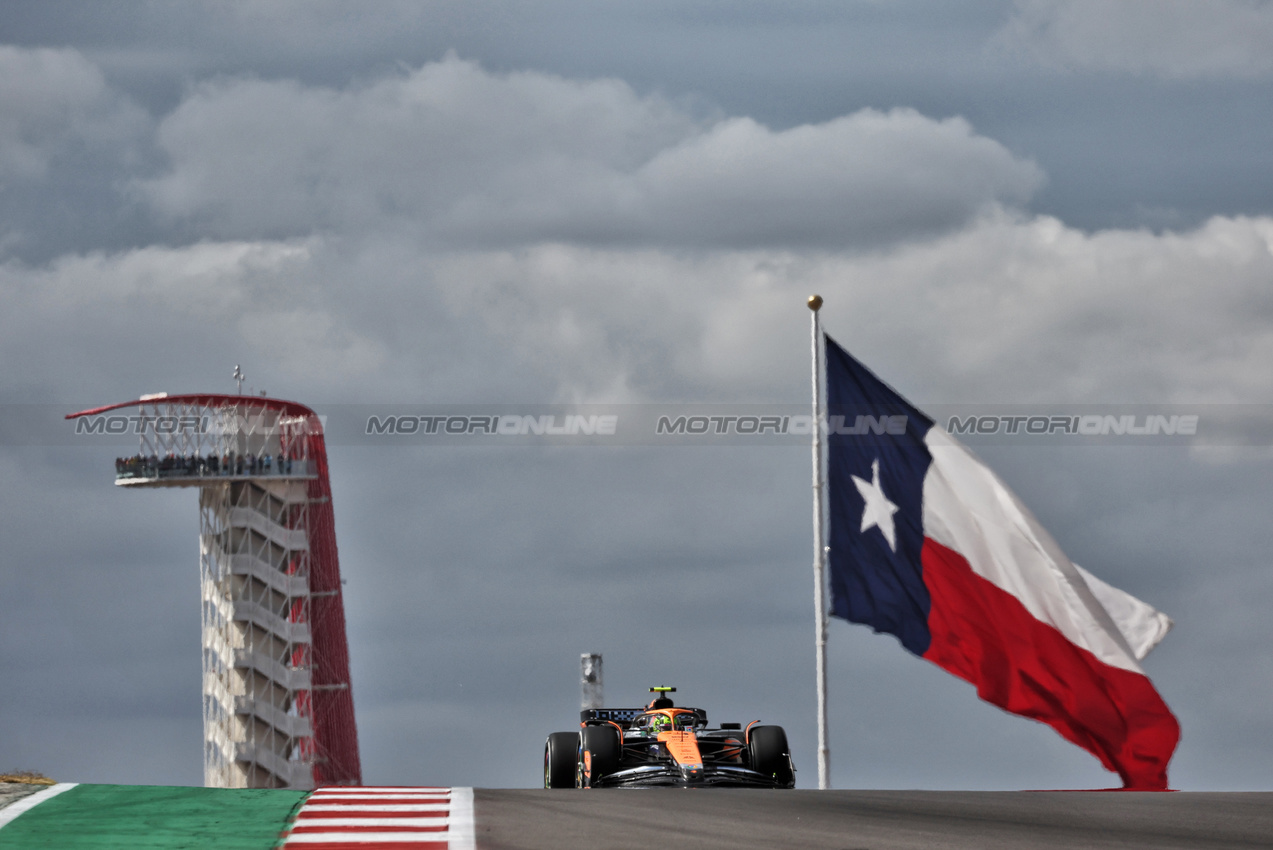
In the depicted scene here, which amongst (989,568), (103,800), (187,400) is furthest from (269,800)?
(187,400)

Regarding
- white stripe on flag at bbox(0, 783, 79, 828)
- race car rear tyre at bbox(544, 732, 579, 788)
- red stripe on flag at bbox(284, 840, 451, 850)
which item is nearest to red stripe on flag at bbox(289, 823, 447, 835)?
red stripe on flag at bbox(284, 840, 451, 850)

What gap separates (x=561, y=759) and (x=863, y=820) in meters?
7.55

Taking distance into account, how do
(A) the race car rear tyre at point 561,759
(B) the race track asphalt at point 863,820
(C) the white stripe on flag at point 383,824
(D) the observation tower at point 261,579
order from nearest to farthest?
(C) the white stripe on flag at point 383,824, (B) the race track asphalt at point 863,820, (A) the race car rear tyre at point 561,759, (D) the observation tower at point 261,579

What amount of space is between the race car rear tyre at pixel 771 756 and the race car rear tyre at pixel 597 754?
2126mm

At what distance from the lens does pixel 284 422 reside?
242ft

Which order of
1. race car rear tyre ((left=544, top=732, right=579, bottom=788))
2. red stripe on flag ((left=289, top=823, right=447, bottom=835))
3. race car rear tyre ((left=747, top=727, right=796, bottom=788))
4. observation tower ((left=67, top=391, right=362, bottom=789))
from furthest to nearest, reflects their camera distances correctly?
1. observation tower ((left=67, top=391, right=362, bottom=789))
2. race car rear tyre ((left=747, top=727, right=796, bottom=788))
3. race car rear tyre ((left=544, top=732, right=579, bottom=788))
4. red stripe on flag ((left=289, top=823, right=447, bottom=835))

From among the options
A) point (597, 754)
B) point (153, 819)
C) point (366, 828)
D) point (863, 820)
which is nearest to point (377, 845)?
point (366, 828)

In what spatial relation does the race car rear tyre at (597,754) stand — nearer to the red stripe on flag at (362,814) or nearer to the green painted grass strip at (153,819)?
the green painted grass strip at (153,819)

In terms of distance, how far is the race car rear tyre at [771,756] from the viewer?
23234mm

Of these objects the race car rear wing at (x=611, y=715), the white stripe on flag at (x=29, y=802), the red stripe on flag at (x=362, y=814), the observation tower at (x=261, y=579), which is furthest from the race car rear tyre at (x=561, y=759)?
the observation tower at (x=261, y=579)

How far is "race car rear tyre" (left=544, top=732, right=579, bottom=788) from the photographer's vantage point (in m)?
22.9

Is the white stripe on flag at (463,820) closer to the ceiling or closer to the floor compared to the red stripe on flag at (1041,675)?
closer to the floor

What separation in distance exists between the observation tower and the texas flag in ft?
171

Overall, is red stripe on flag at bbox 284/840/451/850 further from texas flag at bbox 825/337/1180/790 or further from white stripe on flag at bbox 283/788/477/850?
texas flag at bbox 825/337/1180/790
